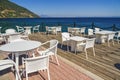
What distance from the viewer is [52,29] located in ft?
38.4

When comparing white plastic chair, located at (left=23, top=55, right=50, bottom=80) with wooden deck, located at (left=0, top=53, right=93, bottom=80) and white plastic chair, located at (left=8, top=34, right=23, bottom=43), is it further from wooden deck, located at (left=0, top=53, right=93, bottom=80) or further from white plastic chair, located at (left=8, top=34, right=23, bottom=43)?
white plastic chair, located at (left=8, top=34, right=23, bottom=43)

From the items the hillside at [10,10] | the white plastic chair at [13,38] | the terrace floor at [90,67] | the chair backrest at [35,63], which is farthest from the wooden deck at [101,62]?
the hillside at [10,10]

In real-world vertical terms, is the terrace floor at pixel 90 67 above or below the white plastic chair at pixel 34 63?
below

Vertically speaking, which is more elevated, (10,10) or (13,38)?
(10,10)

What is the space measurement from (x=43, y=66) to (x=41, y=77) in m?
0.59

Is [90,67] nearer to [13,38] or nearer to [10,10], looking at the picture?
[13,38]

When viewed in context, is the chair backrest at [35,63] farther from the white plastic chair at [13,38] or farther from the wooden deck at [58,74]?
the white plastic chair at [13,38]

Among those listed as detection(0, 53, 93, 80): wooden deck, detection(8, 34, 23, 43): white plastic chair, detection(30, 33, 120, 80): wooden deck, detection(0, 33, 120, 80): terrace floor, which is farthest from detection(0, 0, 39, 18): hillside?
detection(0, 53, 93, 80): wooden deck

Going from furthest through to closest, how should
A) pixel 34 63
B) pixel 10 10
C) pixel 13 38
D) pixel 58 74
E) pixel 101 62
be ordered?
pixel 10 10 → pixel 13 38 → pixel 101 62 → pixel 58 74 → pixel 34 63

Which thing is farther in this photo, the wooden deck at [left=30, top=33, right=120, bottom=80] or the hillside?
the hillside

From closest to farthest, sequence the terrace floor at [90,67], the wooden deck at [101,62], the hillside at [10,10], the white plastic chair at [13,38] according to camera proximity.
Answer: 1. the terrace floor at [90,67]
2. the wooden deck at [101,62]
3. the white plastic chair at [13,38]
4. the hillside at [10,10]

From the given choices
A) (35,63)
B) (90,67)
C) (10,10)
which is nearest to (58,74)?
(35,63)

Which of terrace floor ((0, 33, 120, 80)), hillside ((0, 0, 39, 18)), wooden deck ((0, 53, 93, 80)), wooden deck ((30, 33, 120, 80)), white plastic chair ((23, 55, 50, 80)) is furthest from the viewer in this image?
hillside ((0, 0, 39, 18))

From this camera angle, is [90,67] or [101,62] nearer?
[90,67]
